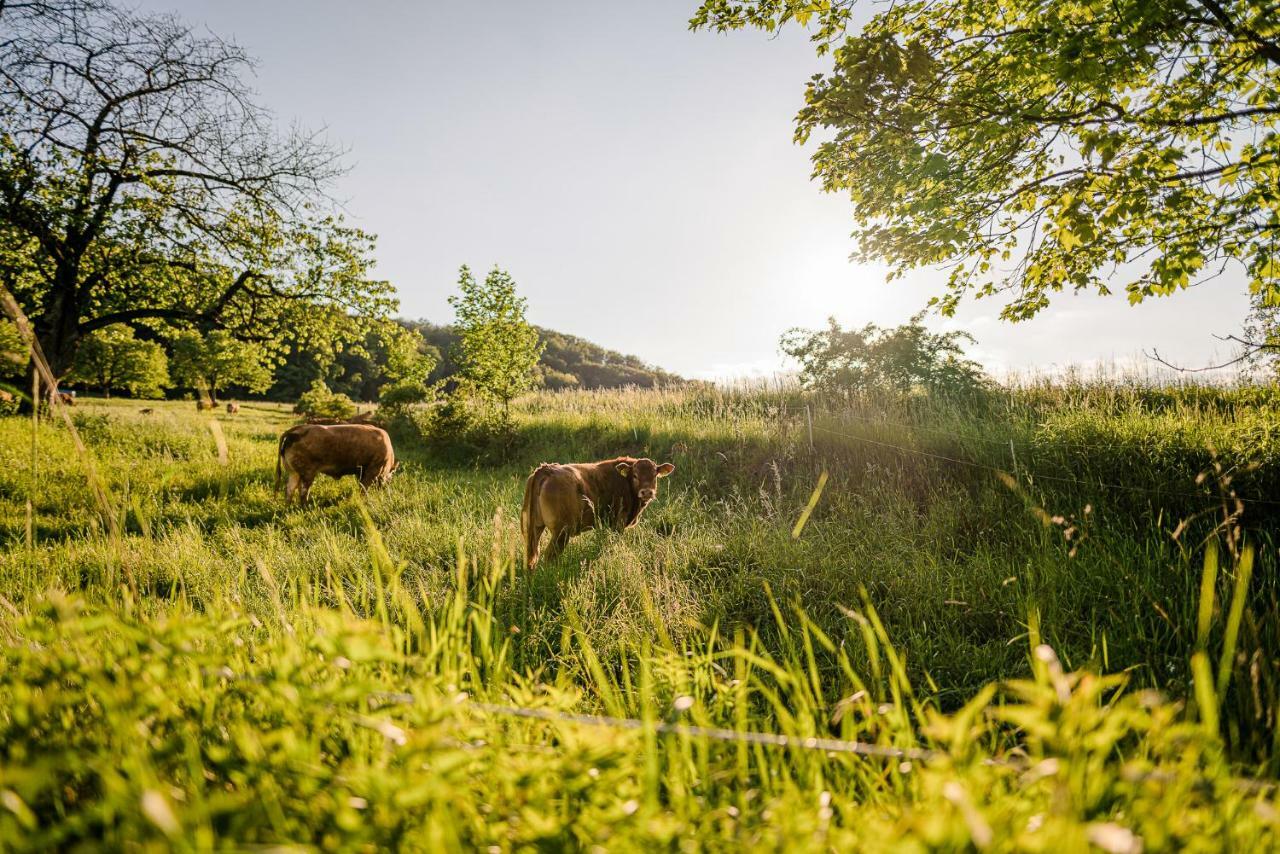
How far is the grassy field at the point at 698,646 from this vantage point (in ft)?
3.18

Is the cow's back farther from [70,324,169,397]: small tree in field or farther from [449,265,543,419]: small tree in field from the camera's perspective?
[70,324,169,397]: small tree in field

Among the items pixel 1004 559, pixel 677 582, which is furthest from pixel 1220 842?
pixel 1004 559

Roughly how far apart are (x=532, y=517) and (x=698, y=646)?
8.05ft

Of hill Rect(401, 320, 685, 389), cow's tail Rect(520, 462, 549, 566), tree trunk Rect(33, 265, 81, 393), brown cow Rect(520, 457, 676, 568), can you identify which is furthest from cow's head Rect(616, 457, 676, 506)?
hill Rect(401, 320, 685, 389)

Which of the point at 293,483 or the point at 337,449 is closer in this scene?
the point at 293,483

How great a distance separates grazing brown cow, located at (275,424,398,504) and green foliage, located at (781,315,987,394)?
965cm

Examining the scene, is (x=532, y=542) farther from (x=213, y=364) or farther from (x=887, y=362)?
(x=213, y=364)

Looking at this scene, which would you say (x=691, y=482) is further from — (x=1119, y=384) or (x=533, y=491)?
(x=1119, y=384)

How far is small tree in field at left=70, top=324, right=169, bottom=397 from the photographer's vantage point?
132 ft

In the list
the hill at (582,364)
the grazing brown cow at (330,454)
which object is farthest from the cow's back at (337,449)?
the hill at (582,364)

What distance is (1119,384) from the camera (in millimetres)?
9820

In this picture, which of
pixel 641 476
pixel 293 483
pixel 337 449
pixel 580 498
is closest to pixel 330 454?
pixel 337 449

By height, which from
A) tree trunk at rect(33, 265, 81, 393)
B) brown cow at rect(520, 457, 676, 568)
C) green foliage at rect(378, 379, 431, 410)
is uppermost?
tree trunk at rect(33, 265, 81, 393)

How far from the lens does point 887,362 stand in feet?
39.4
